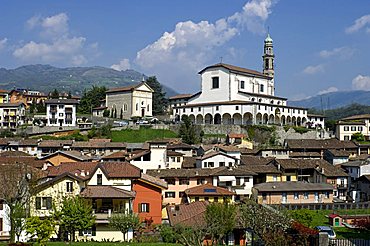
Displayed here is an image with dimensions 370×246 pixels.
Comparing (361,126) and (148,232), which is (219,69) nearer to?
(361,126)

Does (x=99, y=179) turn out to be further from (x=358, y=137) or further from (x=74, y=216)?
(x=358, y=137)

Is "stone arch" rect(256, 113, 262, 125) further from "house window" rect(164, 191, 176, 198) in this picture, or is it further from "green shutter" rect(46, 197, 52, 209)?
"green shutter" rect(46, 197, 52, 209)

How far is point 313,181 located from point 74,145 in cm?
2785

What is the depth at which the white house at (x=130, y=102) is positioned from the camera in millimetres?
91125

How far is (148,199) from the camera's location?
35531 millimetres

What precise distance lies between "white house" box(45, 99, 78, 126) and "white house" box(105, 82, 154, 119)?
12.0 meters

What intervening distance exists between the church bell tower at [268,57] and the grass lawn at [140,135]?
34.2 m

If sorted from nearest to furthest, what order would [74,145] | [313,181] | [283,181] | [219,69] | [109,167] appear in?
[109,167] → [283,181] → [313,181] → [74,145] → [219,69]

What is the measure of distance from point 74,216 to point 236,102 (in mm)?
56524

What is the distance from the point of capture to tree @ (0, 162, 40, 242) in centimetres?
2789

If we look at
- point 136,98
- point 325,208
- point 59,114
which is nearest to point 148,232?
point 325,208

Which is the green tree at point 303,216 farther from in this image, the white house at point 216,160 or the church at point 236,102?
the church at point 236,102

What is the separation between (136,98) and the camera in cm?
9175

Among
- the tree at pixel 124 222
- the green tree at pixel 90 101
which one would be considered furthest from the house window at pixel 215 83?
the tree at pixel 124 222
